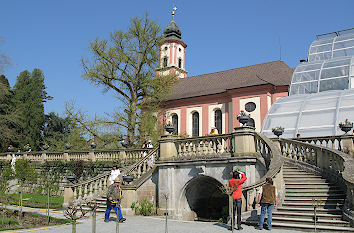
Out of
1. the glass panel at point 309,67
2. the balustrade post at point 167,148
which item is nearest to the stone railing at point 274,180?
the balustrade post at point 167,148

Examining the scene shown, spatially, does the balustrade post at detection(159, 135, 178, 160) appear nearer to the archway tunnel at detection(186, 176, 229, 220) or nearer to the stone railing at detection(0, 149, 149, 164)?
the archway tunnel at detection(186, 176, 229, 220)

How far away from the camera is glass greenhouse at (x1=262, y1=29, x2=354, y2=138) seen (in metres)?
20.4

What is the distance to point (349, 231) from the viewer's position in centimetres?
812

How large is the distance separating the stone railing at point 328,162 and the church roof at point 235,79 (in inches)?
769

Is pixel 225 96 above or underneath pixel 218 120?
above

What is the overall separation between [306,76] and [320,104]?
5.70 m

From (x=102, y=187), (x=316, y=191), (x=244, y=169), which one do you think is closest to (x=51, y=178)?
(x=102, y=187)

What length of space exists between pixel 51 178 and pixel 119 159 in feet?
20.6

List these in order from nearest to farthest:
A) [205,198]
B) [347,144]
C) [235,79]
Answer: [347,144]
[205,198]
[235,79]

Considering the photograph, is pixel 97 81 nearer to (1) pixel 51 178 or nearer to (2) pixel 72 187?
(1) pixel 51 178

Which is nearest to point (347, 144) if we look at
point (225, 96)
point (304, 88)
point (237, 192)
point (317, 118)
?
point (237, 192)

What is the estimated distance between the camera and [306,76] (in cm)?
2697

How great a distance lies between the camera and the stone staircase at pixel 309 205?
28.6 feet

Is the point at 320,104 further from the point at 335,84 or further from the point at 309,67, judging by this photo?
the point at 309,67
